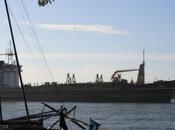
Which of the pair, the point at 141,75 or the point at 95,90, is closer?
the point at 95,90

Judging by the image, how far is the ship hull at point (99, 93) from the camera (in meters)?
160

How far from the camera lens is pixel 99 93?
16712 centimetres

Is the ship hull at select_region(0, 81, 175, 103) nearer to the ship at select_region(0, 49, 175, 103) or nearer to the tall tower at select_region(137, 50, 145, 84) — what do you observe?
the ship at select_region(0, 49, 175, 103)

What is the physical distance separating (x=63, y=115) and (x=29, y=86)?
140m

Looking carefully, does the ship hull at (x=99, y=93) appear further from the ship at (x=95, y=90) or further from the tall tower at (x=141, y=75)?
the tall tower at (x=141, y=75)

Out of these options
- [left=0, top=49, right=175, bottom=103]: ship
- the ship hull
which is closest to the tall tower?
[left=0, top=49, right=175, bottom=103]: ship

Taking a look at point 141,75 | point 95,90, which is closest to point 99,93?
point 95,90

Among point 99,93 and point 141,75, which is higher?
point 141,75

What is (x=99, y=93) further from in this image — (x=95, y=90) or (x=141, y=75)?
(x=141, y=75)

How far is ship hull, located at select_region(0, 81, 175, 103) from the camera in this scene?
160m

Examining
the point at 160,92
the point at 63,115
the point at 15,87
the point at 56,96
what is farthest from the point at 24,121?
the point at 15,87

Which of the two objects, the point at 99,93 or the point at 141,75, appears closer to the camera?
the point at 99,93

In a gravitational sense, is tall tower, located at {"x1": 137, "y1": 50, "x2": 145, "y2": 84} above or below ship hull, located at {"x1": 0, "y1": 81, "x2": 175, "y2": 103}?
above

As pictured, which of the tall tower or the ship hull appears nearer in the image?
the ship hull
